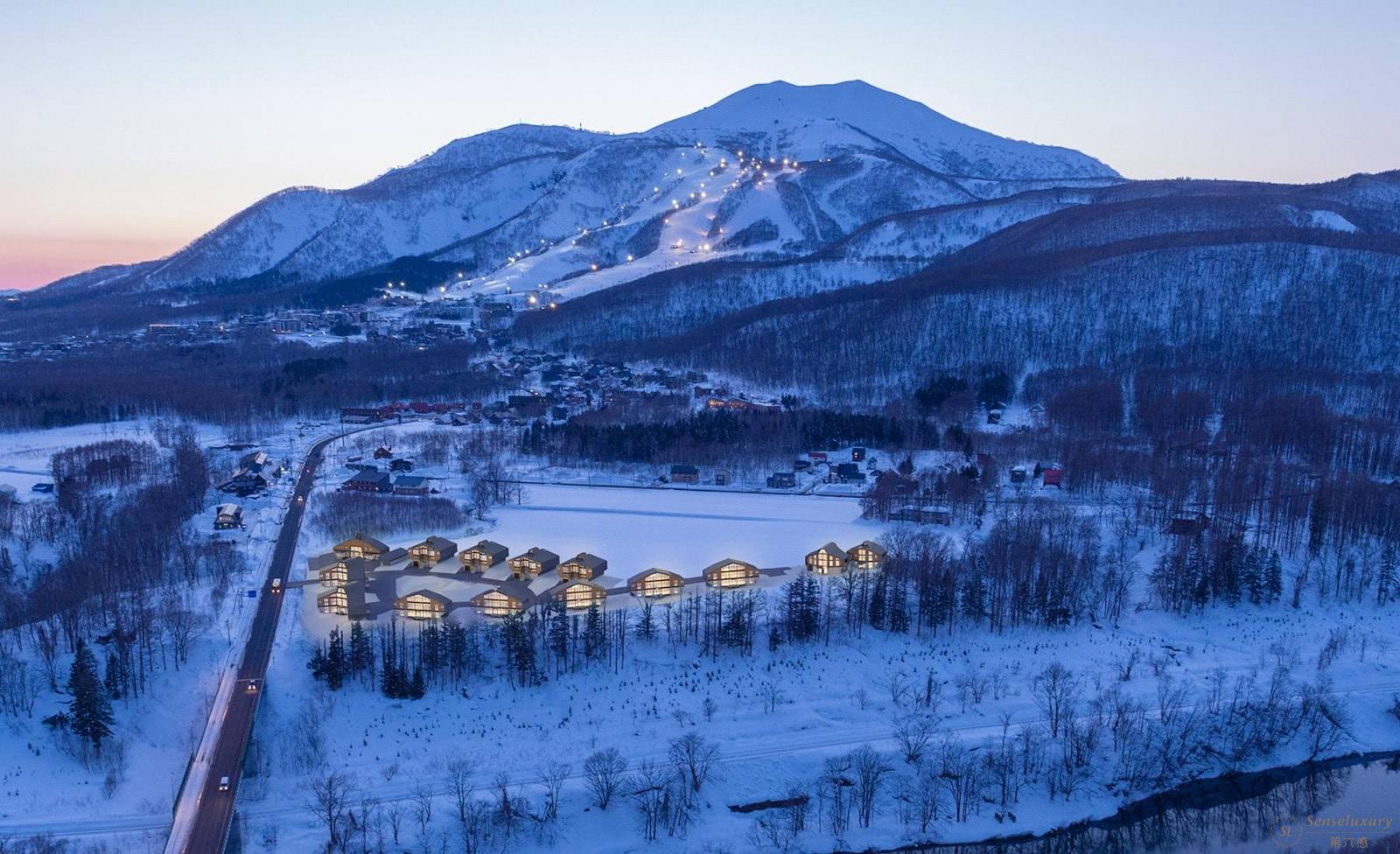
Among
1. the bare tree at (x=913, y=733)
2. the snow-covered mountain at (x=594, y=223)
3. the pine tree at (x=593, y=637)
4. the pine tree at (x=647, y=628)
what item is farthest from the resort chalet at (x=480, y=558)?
the snow-covered mountain at (x=594, y=223)

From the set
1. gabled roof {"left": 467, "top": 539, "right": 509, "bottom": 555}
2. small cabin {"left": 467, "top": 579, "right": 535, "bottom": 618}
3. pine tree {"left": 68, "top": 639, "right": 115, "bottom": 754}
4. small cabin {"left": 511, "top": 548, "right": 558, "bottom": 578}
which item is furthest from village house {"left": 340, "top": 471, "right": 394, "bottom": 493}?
pine tree {"left": 68, "top": 639, "right": 115, "bottom": 754}

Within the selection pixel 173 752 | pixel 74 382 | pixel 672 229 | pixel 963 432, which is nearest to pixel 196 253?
pixel 672 229

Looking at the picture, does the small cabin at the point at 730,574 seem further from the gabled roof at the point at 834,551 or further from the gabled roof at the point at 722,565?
the gabled roof at the point at 834,551

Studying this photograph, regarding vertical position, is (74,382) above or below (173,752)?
above

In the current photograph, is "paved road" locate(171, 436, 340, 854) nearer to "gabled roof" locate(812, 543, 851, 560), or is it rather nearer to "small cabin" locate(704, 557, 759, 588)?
"small cabin" locate(704, 557, 759, 588)

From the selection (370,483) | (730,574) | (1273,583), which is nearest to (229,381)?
(370,483)

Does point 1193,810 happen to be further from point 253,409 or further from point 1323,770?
point 253,409
